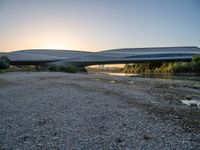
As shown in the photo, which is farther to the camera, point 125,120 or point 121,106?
A: point 121,106

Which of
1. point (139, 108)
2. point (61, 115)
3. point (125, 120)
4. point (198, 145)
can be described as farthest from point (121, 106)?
point (198, 145)

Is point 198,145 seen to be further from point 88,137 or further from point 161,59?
point 161,59

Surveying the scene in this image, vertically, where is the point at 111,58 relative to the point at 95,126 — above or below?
above

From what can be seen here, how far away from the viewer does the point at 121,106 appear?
12.2 metres

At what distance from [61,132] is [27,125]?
1.64 m

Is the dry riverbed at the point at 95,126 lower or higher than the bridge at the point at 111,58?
lower

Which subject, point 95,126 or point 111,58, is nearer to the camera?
point 95,126

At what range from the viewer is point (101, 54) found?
101812mm

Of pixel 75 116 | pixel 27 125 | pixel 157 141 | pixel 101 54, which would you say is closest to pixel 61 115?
pixel 75 116

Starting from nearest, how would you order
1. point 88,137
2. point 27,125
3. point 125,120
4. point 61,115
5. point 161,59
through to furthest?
point 88,137 → point 27,125 → point 125,120 → point 61,115 → point 161,59

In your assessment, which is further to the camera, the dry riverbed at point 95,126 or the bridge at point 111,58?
the bridge at point 111,58

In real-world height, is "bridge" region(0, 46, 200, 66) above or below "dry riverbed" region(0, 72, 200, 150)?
above

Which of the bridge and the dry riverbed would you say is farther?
the bridge

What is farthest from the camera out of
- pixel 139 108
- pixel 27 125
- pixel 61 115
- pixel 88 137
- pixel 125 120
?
pixel 139 108
